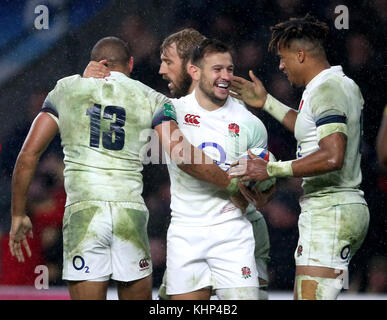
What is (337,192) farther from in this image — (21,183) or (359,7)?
(359,7)

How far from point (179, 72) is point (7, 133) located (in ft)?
8.13

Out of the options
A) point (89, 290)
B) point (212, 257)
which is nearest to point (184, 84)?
point (212, 257)

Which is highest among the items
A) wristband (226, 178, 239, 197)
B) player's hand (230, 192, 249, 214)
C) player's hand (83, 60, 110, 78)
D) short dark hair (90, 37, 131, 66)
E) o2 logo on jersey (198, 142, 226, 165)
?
short dark hair (90, 37, 131, 66)

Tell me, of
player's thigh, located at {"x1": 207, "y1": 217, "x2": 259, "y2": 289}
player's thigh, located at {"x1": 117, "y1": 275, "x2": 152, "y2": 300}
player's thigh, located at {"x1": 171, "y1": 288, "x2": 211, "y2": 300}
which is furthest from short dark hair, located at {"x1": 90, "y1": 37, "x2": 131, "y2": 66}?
player's thigh, located at {"x1": 171, "y1": 288, "x2": 211, "y2": 300}

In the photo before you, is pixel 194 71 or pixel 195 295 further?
pixel 194 71

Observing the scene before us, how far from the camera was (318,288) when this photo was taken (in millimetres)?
3836

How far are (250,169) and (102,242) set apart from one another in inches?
36.6

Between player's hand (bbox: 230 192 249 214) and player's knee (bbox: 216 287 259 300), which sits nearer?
player's knee (bbox: 216 287 259 300)

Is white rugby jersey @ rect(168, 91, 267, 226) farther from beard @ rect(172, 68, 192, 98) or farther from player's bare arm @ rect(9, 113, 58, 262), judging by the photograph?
player's bare arm @ rect(9, 113, 58, 262)

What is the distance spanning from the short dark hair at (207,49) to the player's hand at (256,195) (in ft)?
2.86

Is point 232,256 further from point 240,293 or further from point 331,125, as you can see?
point 331,125

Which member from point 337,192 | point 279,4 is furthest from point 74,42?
point 337,192

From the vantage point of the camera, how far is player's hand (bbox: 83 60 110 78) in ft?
13.2

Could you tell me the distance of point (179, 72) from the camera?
15.5 ft
